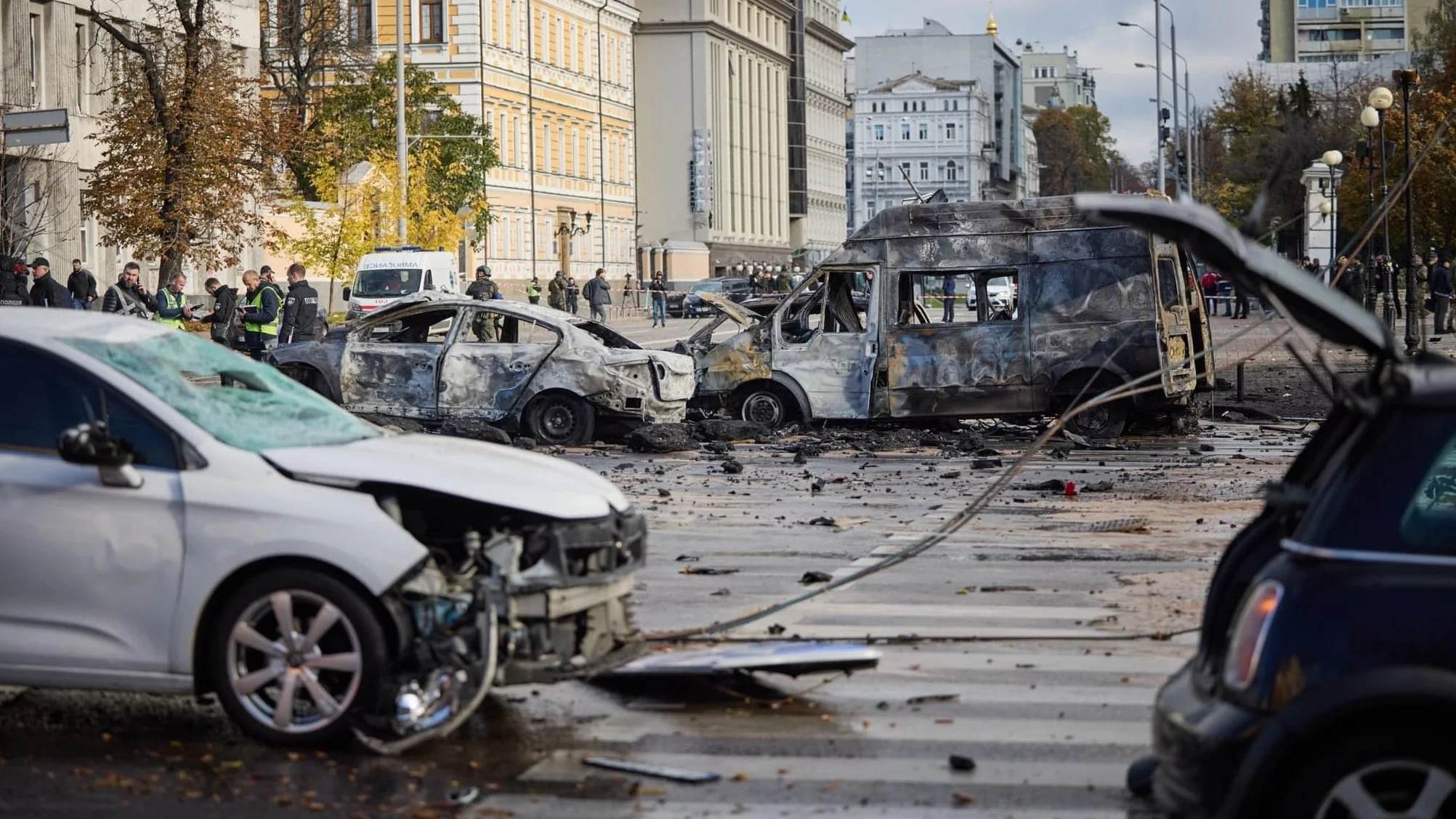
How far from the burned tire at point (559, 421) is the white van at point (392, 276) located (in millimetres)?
29687

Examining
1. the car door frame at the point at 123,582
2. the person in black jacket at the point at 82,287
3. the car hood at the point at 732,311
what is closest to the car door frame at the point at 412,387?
the car hood at the point at 732,311

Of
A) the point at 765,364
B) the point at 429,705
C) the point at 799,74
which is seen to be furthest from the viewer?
the point at 799,74

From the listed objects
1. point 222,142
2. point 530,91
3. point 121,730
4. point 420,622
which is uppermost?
point 530,91

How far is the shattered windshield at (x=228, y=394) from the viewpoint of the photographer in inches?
289

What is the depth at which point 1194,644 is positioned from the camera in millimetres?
9172

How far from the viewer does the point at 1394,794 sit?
4910 millimetres

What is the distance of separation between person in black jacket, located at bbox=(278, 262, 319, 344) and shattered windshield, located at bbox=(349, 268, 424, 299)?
22.0m

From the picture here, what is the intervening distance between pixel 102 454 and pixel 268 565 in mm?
712

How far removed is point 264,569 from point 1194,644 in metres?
4.41

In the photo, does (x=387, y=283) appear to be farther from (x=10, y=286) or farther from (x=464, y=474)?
(x=464, y=474)

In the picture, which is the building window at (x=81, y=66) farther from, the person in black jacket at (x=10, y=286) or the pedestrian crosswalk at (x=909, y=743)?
the pedestrian crosswalk at (x=909, y=743)

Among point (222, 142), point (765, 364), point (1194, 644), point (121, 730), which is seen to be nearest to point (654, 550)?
point (1194, 644)

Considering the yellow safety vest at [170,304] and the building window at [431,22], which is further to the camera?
the building window at [431,22]

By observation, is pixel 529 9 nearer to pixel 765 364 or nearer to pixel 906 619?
pixel 765 364
